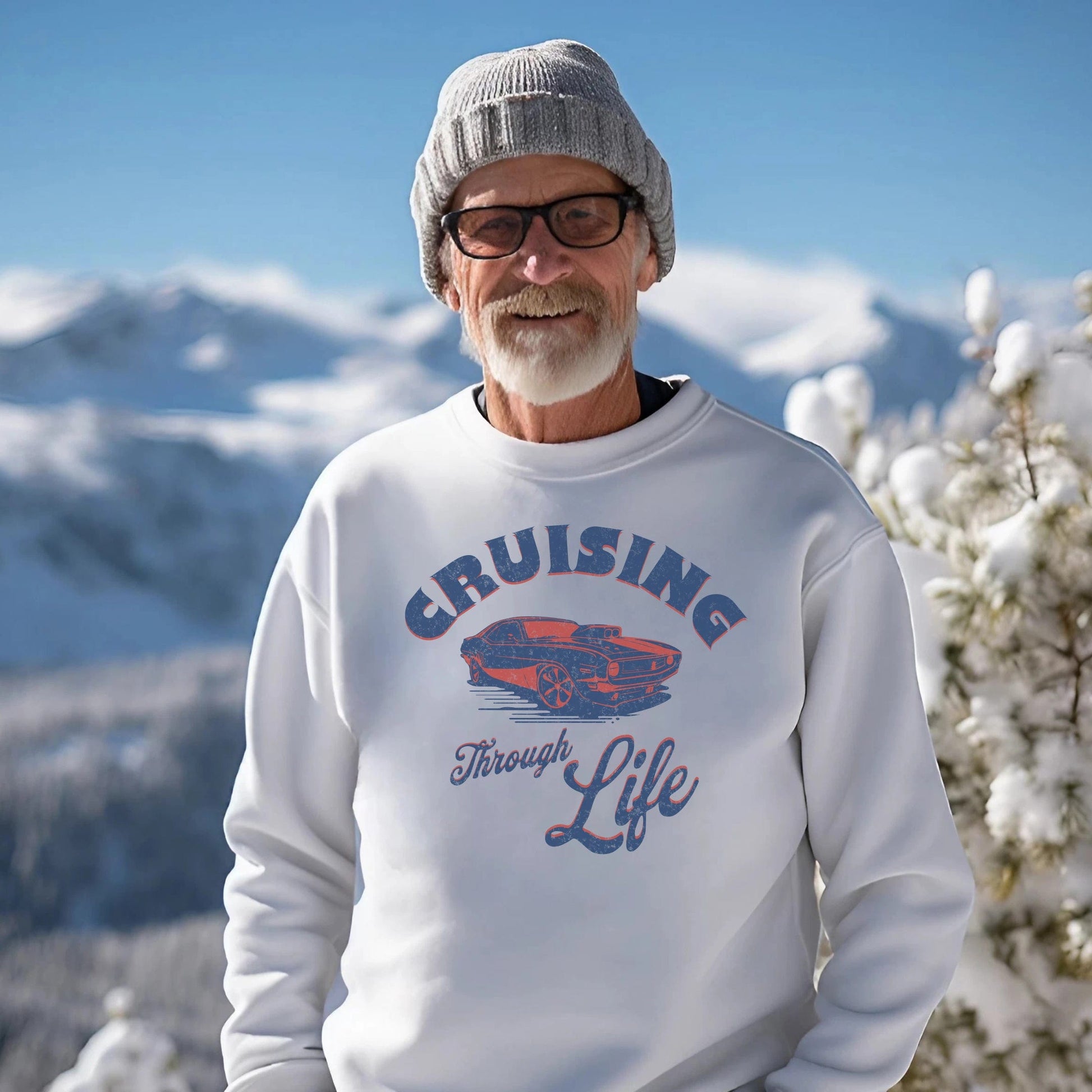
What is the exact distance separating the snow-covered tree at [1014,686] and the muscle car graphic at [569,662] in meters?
0.95

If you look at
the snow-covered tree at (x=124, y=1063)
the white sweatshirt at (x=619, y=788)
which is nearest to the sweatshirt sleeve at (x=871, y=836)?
the white sweatshirt at (x=619, y=788)

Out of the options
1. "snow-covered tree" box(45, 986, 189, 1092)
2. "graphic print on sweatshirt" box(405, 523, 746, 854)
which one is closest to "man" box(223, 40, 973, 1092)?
"graphic print on sweatshirt" box(405, 523, 746, 854)

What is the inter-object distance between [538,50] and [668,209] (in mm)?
204

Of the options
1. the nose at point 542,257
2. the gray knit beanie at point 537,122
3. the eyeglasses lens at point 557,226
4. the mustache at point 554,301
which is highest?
the gray knit beanie at point 537,122

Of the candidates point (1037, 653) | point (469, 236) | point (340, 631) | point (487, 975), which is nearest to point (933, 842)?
point (487, 975)

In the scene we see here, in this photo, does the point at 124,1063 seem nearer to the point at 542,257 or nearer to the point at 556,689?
the point at 556,689

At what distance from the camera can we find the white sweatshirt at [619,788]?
1009 mm

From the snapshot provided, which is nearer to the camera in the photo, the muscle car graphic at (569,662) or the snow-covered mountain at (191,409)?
the muscle car graphic at (569,662)

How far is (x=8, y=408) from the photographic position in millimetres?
17000

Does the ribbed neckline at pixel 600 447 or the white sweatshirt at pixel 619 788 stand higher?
the ribbed neckline at pixel 600 447

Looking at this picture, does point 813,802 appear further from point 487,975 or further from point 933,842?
point 487,975

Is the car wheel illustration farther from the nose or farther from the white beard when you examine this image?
the nose

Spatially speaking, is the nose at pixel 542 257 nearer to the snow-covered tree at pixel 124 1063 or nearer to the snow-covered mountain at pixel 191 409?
the snow-covered tree at pixel 124 1063

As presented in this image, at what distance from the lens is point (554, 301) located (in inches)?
44.3
